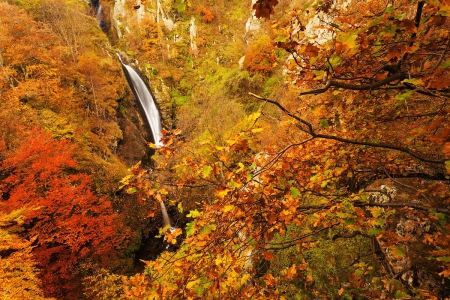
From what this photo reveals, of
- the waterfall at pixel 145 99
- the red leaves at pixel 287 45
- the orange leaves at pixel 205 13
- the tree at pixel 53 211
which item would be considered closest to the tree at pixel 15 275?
the tree at pixel 53 211

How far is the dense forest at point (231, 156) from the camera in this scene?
84.5 inches

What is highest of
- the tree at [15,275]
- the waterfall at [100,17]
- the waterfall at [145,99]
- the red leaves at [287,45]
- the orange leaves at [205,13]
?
the waterfall at [100,17]

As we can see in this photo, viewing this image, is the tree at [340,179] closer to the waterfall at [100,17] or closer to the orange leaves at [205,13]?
the orange leaves at [205,13]

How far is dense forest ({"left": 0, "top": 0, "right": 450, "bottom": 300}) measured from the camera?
84.5 inches

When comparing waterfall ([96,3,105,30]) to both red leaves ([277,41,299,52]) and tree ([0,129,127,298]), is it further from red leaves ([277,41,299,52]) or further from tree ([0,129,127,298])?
red leaves ([277,41,299,52])

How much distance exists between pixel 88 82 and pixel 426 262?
21636mm

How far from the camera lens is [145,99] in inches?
1056

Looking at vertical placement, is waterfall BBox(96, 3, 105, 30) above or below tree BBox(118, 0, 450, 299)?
above

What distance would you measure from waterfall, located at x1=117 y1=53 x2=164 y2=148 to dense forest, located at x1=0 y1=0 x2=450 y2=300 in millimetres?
962

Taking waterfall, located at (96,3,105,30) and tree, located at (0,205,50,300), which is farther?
waterfall, located at (96,3,105,30)

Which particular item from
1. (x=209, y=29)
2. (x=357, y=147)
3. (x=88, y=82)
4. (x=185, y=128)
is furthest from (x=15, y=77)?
(x=209, y=29)

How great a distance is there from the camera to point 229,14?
33844 millimetres

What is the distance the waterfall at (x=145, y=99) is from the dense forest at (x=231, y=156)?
962mm

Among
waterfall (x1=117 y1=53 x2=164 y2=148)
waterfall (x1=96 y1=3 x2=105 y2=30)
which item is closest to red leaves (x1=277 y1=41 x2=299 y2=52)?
waterfall (x1=117 y1=53 x2=164 y2=148)
